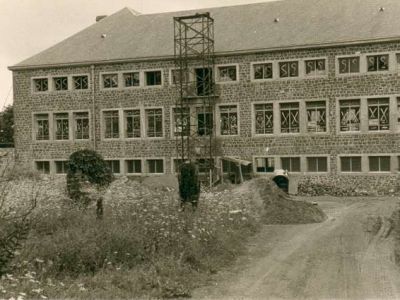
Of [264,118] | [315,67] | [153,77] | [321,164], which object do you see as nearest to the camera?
[315,67]

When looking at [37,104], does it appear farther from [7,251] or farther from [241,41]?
[7,251]

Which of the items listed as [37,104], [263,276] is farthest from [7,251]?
[37,104]

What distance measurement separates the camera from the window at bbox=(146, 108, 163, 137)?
115 feet

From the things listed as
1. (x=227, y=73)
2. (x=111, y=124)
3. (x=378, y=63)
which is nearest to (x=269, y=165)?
(x=227, y=73)

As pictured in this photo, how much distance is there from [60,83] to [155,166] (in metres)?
8.38

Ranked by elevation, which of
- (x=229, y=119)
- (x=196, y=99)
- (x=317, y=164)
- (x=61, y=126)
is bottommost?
(x=317, y=164)

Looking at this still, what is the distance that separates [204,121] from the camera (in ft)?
111

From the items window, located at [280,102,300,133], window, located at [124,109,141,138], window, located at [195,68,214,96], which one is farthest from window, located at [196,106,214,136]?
window, located at [280,102,300,133]

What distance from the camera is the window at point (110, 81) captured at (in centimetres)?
3600

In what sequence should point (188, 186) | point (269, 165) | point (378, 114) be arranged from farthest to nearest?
point (269, 165)
point (378, 114)
point (188, 186)

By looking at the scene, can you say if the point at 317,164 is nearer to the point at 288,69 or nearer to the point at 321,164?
the point at 321,164

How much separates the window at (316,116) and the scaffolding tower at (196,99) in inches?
216

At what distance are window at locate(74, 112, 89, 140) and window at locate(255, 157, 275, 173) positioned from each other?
11166mm

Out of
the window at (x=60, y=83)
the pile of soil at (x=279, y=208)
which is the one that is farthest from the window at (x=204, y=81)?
the pile of soil at (x=279, y=208)
